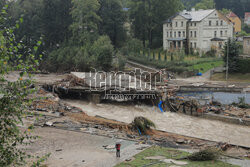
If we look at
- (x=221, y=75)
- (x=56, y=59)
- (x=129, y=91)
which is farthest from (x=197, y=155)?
(x=56, y=59)

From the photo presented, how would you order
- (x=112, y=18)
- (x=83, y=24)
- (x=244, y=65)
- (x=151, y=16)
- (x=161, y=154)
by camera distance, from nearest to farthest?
1. (x=161, y=154)
2. (x=244, y=65)
3. (x=83, y=24)
4. (x=112, y=18)
5. (x=151, y=16)

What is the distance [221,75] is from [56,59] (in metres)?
31.9

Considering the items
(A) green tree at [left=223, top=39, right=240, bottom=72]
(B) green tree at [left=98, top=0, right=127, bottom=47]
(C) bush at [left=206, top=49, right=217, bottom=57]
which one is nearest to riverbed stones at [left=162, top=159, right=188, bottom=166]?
(A) green tree at [left=223, top=39, right=240, bottom=72]

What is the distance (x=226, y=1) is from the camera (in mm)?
104938

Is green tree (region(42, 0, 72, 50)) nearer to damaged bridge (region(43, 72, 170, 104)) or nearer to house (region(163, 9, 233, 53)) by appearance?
house (region(163, 9, 233, 53))

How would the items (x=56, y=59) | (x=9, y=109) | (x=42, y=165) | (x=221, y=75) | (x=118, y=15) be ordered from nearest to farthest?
(x=9, y=109), (x=42, y=165), (x=221, y=75), (x=56, y=59), (x=118, y=15)

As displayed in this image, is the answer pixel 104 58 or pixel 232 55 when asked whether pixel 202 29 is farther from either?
pixel 104 58

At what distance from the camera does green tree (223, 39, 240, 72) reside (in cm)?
4900

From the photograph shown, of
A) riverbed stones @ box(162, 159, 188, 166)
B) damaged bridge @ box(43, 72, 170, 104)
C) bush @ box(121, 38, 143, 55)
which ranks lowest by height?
riverbed stones @ box(162, 159, 188, 166)

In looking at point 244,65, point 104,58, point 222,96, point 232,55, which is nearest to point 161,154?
point 222,96

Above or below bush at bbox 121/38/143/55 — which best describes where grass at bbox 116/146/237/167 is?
below

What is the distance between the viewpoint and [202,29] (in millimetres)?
62562

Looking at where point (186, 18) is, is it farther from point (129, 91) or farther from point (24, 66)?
point (24, 66)

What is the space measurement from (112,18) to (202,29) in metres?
18.9
